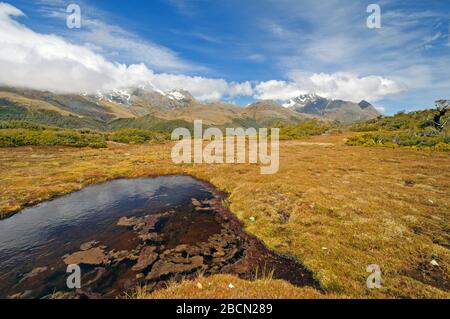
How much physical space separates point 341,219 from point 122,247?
Answer: 19347 millimetres

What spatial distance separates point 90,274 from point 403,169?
48.2 metres

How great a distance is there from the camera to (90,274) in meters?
14.8

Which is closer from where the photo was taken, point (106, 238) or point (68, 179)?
point (106, 238)

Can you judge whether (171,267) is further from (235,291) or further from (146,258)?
(235,291)

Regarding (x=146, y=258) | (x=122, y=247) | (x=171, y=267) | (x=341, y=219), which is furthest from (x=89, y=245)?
(x=341, y=219)

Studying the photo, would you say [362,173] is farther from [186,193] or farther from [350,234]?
[186,193]

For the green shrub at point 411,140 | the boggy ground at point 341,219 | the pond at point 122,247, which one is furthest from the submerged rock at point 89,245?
the green shrub at point 411,140

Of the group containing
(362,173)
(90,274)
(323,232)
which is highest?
(362,173)

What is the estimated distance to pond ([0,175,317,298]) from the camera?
14070 millimetres

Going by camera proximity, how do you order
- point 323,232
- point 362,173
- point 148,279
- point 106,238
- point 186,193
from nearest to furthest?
point 148,279, point 323,232, point 106,238, point 186,193, point 362,173

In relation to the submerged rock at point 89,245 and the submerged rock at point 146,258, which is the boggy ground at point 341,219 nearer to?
the submerged rock at point 146,258

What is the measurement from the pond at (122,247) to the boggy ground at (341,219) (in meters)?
2.05

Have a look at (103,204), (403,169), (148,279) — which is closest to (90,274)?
(148,279)
